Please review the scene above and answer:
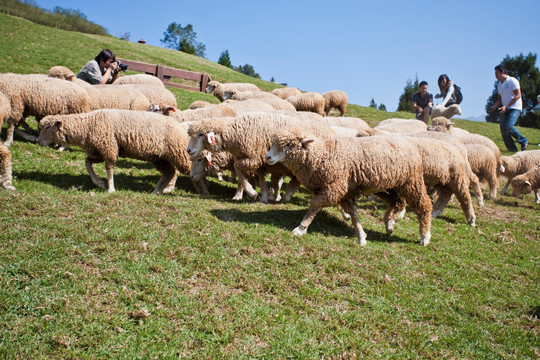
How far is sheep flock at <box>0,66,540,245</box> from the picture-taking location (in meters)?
6.62

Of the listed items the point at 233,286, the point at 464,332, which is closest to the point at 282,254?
the point at 233,286

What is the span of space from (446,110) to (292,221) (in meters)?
10.9

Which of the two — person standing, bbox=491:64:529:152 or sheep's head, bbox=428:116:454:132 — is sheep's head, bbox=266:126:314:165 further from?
person standing, bbox=491:64:529:152

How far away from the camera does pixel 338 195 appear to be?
21.4ft

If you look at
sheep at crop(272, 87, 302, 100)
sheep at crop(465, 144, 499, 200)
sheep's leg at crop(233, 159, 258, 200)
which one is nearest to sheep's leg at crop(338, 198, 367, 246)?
sheep's leg at crop(233, 159, 258, 200)

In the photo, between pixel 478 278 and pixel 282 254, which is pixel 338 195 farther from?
pixel 478 278

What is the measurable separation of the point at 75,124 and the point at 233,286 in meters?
5.19

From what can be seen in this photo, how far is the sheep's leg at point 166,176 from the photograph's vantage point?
8.52 m

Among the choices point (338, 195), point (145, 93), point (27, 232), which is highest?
point (145, 93)

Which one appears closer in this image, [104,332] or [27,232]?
[104,332]

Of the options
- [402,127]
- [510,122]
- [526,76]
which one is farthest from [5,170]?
[526,76]

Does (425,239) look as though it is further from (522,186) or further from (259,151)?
(522,186)

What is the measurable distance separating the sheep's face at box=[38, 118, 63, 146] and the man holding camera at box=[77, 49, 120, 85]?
14.9 ft

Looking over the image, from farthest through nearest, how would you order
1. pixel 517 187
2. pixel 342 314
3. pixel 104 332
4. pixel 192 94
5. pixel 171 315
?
1. pixel 192 94
2. pixel 517 187
3. pixel 342 314
4. pixel 171 315
5. pixel 104 332
